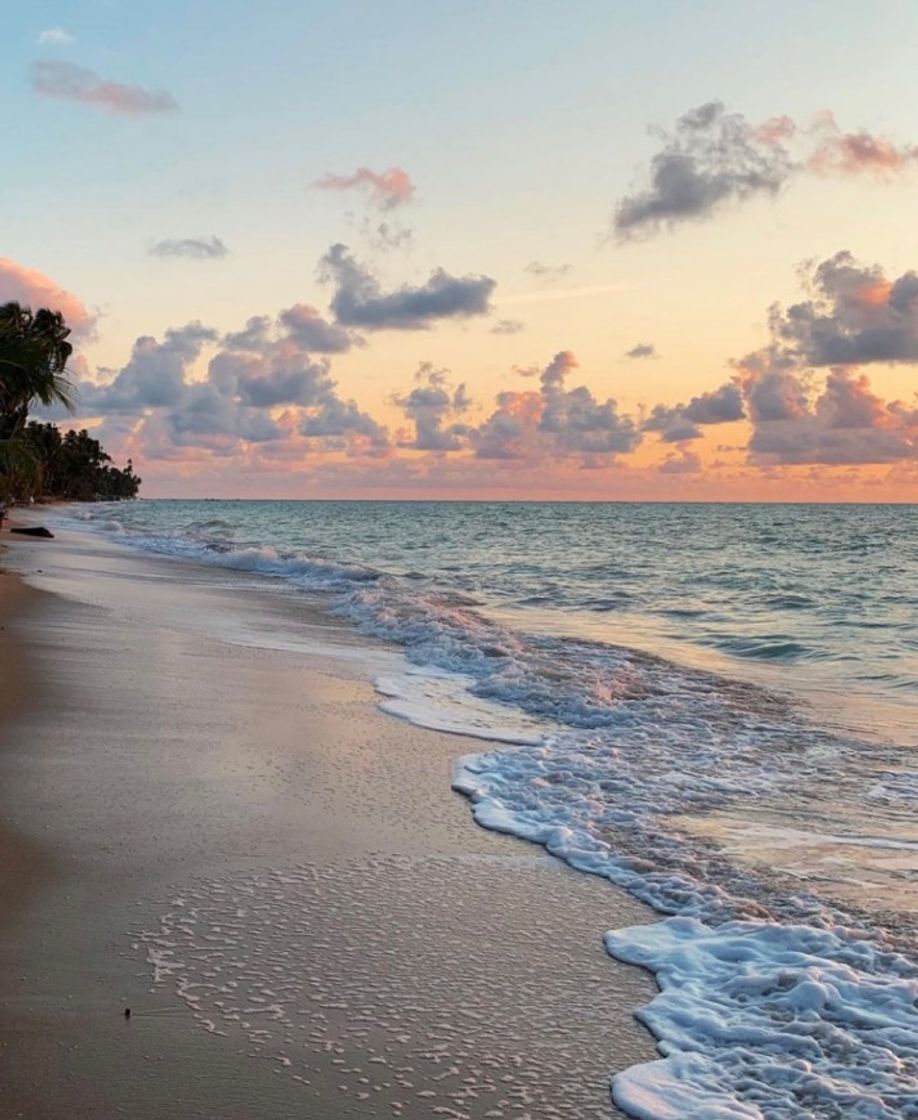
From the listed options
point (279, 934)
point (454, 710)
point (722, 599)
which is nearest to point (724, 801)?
point (454, 710)

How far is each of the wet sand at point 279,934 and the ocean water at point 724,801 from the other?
33 cm

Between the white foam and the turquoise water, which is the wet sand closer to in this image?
the white foam

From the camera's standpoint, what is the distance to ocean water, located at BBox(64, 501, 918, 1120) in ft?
13.7

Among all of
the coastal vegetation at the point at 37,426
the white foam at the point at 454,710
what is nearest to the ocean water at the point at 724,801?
the white foam at the point at 454,710

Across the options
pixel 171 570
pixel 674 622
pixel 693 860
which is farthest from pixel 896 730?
pixel 171 570

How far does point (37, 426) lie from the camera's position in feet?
295

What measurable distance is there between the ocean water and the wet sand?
0.33m

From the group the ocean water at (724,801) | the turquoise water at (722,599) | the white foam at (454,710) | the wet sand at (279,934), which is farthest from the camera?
the turquoise water at (722,599)

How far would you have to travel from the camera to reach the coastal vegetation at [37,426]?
19438 mm

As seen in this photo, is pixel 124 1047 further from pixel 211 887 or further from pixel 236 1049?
pixel 211 887

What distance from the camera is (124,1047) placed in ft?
12.2

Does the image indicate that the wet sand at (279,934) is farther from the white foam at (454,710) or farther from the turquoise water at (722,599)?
the turquoise water at (722,599)

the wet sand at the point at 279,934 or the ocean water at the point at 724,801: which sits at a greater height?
the wet sand at the point at 279,934

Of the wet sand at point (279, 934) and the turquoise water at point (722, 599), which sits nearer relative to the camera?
the wet sand at point (279, 934)
